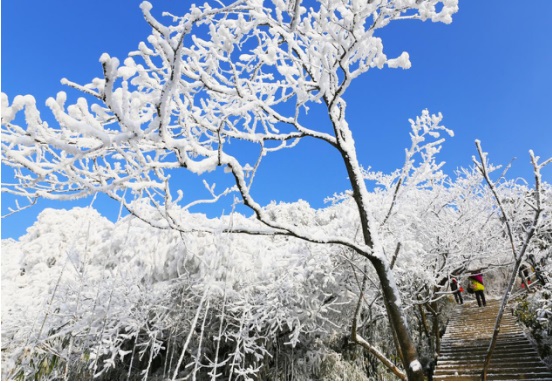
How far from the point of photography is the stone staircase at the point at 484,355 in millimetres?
4670

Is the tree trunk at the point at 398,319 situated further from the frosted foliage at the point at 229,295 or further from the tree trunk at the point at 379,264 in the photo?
the frosted foliage at the point at 229,295

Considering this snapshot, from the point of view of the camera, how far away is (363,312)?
8047 mm

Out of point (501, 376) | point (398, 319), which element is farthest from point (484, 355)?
point (398, 319)

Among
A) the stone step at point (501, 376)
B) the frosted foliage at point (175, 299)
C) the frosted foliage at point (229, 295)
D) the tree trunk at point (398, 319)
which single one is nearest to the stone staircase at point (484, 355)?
the stone step at point (501, 376)

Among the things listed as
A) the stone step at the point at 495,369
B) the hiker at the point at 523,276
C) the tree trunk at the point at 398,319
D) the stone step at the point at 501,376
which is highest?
the hiker at the point at 523,276

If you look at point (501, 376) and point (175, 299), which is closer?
point (501, 376)

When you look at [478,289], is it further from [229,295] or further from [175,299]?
[175,299]

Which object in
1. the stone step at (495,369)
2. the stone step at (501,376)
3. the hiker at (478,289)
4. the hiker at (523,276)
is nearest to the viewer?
the hiker at (523,276)

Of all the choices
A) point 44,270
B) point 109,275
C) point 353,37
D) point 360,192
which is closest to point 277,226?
point 360,192

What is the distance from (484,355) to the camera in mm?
5586

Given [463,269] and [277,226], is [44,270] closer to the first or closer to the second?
[277,226]

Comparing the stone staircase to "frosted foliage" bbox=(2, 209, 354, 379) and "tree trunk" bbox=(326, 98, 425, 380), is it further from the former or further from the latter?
"frosted foliage" bbox=(2, 209, 354, 379)

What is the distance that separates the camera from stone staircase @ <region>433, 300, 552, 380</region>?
467cm

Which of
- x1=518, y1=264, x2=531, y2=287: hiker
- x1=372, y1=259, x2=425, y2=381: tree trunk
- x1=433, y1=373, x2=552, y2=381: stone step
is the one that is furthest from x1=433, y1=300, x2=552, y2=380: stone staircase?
x1=372, y1=259, x2=425, y2=381: tree trunk
